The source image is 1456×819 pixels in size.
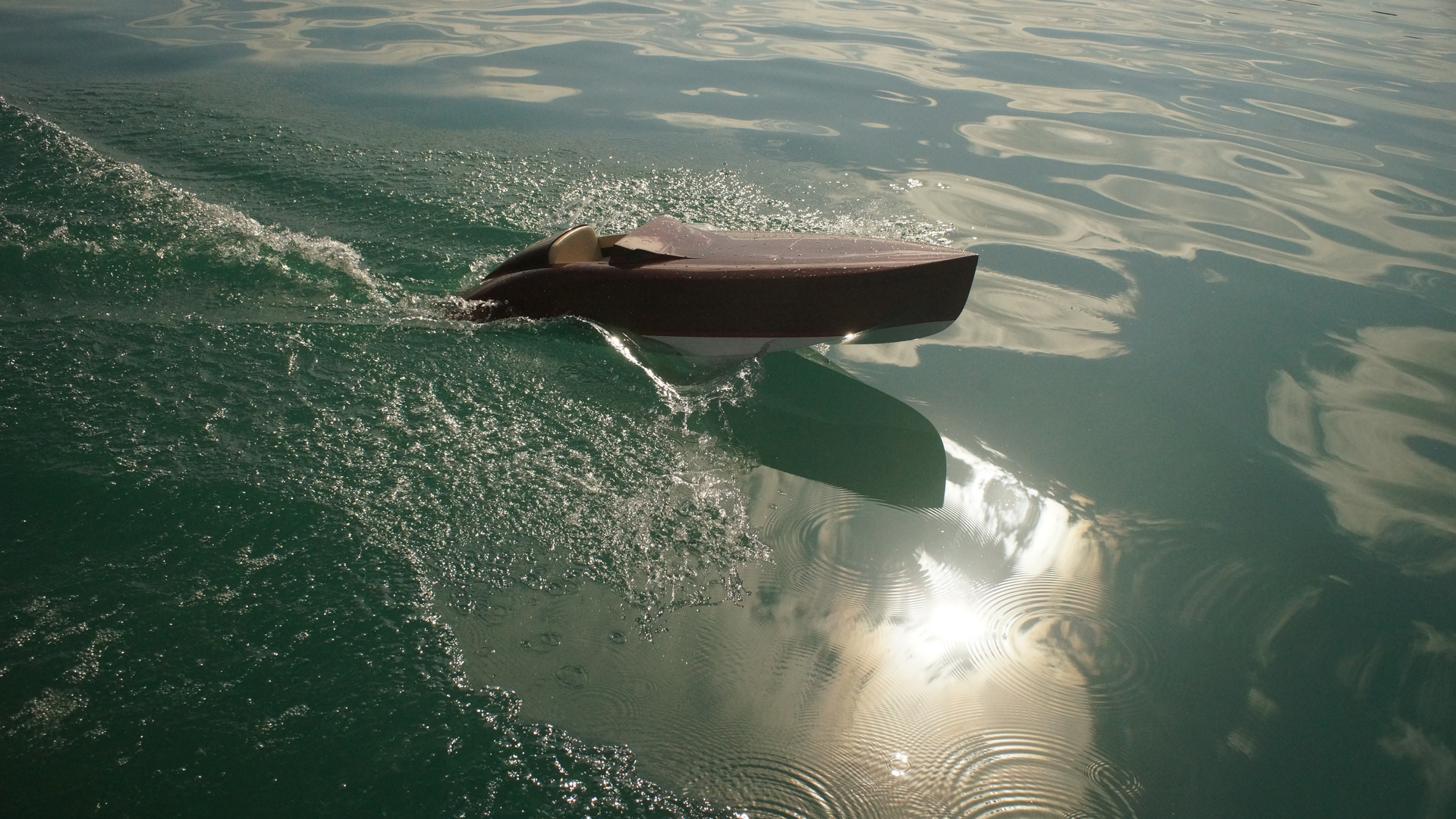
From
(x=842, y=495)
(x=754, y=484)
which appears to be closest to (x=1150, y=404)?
(x=842, y=495)

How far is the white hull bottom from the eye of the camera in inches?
140

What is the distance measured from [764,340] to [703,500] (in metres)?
0.97

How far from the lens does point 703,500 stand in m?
2.79

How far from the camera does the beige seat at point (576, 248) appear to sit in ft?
12.6

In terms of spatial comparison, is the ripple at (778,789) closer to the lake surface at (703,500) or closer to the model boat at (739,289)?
the lake surface at (703,500)

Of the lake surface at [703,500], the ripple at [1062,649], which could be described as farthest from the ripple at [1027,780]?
the ripple at [1062,649]

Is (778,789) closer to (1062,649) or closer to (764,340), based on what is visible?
(1062,649)

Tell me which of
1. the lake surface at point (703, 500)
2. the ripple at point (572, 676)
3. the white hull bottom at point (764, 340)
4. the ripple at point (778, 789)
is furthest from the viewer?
the white hull bottom at point (764, 340)

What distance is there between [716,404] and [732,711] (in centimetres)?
139

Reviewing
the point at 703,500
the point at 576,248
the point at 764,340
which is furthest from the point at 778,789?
the point at 576,248

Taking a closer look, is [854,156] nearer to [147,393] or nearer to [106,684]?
[147,393]

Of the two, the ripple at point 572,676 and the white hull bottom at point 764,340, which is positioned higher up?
the white hull bottom at point 764,340

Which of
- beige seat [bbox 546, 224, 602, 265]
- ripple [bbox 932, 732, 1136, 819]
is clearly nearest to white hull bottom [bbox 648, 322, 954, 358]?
beige seat [bbox 546, 224, 602, 265]

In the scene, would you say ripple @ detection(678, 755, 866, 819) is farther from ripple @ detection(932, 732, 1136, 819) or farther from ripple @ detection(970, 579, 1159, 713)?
ripple @ detection(970, 579, 1159, 713)
